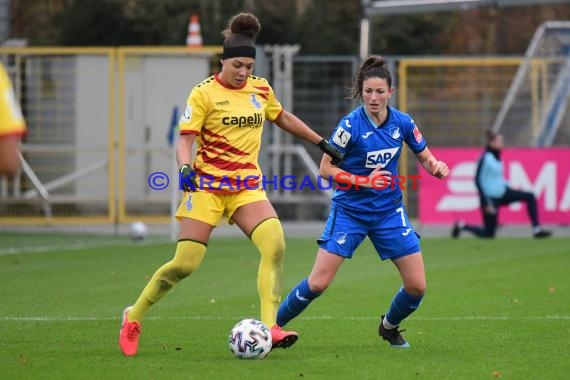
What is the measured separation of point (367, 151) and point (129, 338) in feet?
6.81

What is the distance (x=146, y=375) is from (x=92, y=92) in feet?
51.6

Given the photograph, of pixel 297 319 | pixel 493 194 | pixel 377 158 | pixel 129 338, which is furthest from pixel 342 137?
pixel 493 194

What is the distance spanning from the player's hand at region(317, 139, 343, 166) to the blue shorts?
0.36 metres

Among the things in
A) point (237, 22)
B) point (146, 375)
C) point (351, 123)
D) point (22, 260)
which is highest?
point (237, 22)

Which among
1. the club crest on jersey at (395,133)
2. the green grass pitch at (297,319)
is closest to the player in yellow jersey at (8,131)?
the green grass pitch at (297,319)

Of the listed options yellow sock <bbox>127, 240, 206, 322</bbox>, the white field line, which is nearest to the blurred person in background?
the white field line

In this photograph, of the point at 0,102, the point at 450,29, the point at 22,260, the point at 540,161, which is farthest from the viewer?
the point at 450,29

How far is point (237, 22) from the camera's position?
29.8 ft

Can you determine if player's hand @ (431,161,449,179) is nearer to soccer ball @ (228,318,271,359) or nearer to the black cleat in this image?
the black cleat

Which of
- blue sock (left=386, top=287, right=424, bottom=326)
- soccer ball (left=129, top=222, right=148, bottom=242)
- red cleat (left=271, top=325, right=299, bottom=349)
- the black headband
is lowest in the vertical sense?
soccer ball (left=129, top=222, right=148, bottom=242)

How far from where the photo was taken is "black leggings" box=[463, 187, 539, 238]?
20.7 meters

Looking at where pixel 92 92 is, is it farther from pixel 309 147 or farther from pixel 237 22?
pixel 237 22

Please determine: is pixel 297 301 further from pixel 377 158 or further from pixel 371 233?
pixel 377 158

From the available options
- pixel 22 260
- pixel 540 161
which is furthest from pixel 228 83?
pixel 540 161
